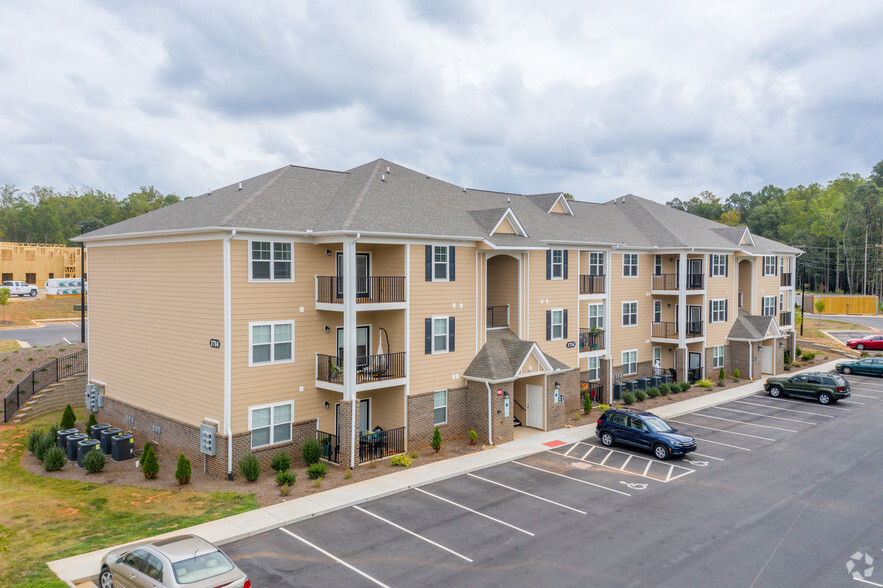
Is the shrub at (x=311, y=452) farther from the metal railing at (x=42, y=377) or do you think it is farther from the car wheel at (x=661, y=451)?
the metal railing at (x=42, y=377)

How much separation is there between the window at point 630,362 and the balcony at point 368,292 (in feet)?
61.2

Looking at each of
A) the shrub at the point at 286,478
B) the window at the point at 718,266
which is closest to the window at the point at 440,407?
the shrub at the point at 286,478

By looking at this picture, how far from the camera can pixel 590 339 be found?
33.1 m

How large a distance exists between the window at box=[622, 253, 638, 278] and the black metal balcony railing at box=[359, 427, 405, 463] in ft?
64.5

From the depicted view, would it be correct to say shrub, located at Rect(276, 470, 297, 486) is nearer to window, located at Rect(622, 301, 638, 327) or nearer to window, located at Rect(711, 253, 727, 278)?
window, located at Rect(622, 301, 638, 327)

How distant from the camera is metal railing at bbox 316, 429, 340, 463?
73.0 ft

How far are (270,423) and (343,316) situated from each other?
16.1 feet

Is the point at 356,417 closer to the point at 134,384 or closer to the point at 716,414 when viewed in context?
the point at 134,384

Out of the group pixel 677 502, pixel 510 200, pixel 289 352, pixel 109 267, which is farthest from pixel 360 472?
pixel 510 200

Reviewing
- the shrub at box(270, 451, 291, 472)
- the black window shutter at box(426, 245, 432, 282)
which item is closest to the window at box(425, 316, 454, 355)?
the black window shutter at box(426, 245, 432, 282)

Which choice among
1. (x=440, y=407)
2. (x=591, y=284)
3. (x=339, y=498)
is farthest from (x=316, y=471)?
(x=591, y=284)

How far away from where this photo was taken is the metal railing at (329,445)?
73.0 ft

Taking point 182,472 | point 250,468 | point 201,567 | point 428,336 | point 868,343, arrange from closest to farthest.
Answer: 1. point 201,567
2. point 182,472
3. point 250,468
4. point 428,336
5. point 868,343

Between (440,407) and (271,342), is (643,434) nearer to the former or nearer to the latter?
(440,407)
